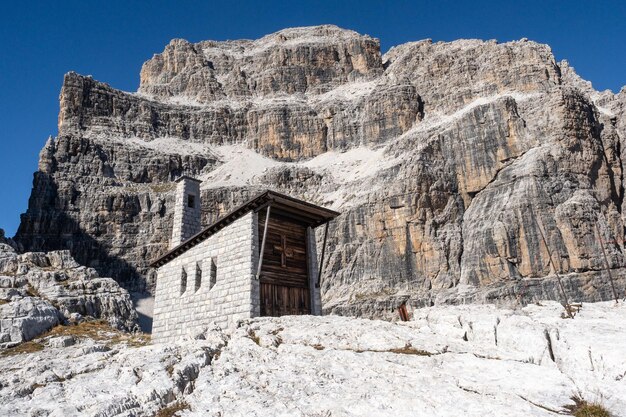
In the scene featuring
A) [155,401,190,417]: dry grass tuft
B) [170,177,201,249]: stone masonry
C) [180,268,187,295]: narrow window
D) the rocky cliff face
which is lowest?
[155,401,190,417]: dry grass tuft

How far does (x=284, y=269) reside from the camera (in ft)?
84.3

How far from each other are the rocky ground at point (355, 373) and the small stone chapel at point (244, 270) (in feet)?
16.0

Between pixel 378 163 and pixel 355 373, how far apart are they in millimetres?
102369

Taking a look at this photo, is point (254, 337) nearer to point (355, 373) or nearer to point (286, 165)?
point (355, 373)

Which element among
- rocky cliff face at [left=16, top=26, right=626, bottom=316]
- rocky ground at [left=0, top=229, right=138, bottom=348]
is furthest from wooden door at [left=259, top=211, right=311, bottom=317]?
rocky cliff face at [left=16, top=26, right=626, bottom=316]

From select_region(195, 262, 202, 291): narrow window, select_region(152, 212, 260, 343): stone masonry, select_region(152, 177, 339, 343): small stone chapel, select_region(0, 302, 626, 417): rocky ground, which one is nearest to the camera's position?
select_region(0, 302, 626, 417): rocky ground

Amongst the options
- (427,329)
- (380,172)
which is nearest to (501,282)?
(380,172)

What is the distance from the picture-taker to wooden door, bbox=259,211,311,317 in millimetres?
24197

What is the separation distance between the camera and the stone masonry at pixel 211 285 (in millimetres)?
23141

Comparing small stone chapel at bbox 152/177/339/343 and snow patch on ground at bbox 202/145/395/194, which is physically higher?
snow patch on ground at bbox 202/145/395/194

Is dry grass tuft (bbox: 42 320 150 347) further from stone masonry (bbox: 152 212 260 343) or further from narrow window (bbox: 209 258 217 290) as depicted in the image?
narrow window (bbox: 209 258 217 290)

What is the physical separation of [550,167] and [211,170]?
82420 millimetres

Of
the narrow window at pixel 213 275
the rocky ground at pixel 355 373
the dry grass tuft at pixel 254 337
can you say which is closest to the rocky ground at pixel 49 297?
the narrow window at pixel 213 275

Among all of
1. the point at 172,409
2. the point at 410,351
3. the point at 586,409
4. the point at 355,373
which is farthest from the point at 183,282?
the point at 586,409
